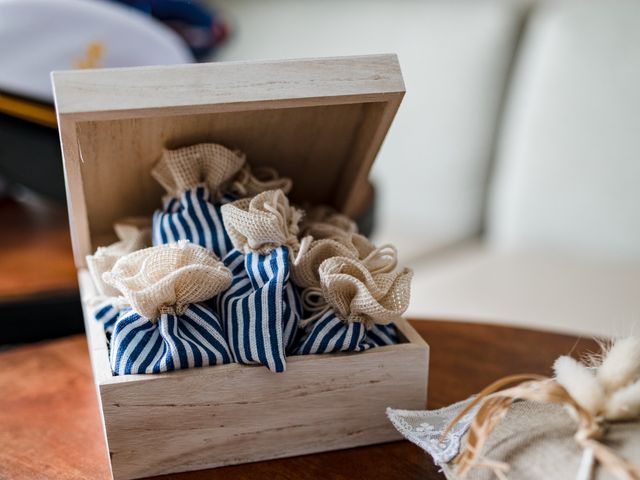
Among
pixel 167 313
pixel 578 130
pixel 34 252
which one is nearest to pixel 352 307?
pixel 167 313

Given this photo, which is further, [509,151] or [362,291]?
[509,151]

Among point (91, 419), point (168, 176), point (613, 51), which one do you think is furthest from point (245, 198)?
point (613, 51)

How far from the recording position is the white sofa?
1.21 meters

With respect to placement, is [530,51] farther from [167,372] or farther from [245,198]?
[167,372]

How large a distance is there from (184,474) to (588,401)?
0.29 m

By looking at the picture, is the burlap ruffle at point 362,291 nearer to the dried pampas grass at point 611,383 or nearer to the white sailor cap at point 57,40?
the dried pampas grass at point 611,383

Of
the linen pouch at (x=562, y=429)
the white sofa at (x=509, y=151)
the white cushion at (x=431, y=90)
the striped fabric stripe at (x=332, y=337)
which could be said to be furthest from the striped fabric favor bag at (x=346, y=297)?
the white cushion at (x=431, y=90)

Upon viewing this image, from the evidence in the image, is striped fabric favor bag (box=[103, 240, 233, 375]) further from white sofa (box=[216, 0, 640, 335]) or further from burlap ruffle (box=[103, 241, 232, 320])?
white sofa (box=[216, 0, 640, 335])

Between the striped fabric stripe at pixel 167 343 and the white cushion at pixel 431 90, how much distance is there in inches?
32.9

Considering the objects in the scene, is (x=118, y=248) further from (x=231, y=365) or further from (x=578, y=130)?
(x=578, y=130)

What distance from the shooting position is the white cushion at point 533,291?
1.08 m

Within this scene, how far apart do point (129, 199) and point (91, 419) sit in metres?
0.19

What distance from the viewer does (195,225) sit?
1.96 feet

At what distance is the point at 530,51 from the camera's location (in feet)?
4.37
